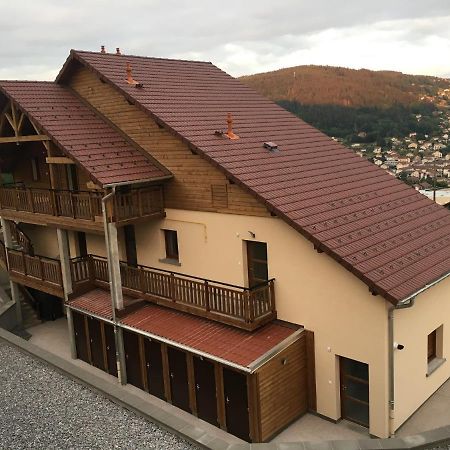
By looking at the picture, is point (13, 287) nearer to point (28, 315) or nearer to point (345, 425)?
point (28, 315)

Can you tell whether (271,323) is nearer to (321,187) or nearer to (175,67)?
(321,187)

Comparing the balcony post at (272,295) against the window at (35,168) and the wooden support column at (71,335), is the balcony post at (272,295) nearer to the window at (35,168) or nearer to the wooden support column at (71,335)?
the wooden support column at (71,335)

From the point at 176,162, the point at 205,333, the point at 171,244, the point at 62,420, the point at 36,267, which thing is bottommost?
the point at 62,420

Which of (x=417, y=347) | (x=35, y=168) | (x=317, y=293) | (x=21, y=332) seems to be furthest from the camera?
(x=35, y=168)

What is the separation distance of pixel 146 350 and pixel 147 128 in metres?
6.82

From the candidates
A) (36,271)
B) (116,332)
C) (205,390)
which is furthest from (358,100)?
(205,390)

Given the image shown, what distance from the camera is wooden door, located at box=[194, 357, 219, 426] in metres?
12.6

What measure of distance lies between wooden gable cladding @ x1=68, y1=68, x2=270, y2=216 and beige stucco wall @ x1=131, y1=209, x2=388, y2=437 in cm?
38

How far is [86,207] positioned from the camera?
15570 mm

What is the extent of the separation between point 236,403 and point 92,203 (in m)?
7.29

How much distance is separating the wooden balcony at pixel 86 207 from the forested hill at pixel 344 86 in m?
75.8

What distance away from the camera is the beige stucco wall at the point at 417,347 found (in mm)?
11938

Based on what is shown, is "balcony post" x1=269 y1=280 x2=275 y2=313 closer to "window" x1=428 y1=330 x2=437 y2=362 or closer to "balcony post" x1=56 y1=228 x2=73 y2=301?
"window" x1=428 y1=330 x2=437 y2=362

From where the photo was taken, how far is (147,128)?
15.7m
